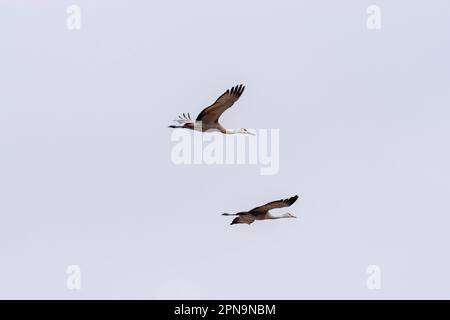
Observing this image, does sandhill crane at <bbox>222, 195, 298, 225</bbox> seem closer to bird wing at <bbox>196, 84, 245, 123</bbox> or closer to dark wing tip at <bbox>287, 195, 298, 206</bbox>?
dark wing tip at <bbox>287, 195, 298, 206</bbox>

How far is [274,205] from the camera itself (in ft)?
113

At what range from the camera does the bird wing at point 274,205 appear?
34.1 metres

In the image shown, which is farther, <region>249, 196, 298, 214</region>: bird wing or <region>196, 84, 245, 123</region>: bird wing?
<region>249, 196, 298, 214</region>: bird wing

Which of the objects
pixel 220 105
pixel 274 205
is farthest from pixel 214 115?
pixel 274 205

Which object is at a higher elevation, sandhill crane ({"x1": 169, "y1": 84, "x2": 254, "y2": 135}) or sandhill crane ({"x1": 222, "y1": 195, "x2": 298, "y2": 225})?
sandhill crane ({"x1": 169, "y1": 84, "x2": 254, "y2": 135})

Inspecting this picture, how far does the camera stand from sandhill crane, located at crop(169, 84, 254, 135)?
110 ft

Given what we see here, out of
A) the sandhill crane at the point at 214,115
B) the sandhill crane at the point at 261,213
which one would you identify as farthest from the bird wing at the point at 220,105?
the sandhill crane at the point at 261,213

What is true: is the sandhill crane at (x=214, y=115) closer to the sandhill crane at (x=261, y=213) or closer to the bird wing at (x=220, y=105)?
the bird wing at (x=220, y=105)

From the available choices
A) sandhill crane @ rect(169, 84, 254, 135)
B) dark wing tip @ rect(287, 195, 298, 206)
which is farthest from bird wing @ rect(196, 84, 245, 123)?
dark wing tip @ rect(287, 195, 298, 206)

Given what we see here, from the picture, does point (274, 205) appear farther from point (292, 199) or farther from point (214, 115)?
point (214, 115)

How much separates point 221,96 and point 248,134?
340cm

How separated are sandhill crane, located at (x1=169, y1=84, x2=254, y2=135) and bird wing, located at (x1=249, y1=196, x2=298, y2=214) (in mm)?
2620
